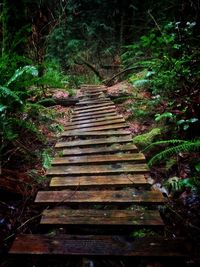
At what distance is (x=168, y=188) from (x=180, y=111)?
149 centimetres

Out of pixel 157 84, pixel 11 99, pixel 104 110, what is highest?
pixel 11 99

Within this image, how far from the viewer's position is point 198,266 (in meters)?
1.93

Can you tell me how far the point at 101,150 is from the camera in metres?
4.11

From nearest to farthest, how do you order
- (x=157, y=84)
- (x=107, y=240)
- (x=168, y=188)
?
(x=107, y=240) < (x=168, y=188) < (x=157, y=84)

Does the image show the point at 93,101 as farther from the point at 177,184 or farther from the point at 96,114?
the point at 177,184

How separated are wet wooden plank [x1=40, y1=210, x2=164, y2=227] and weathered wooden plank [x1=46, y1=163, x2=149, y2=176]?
82 cm

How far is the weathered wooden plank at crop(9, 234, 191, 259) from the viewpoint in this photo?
203 cm

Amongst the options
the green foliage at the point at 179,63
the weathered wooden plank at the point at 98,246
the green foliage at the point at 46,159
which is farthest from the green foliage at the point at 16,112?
the green foliage at the point at 179,63

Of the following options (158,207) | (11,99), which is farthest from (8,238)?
(11,99)

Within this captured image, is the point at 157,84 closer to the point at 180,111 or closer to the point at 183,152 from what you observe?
the point at 180,111

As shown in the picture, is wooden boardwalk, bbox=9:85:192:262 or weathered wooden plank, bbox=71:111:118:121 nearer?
wooden boardwalk, bbox=9:85:192:262

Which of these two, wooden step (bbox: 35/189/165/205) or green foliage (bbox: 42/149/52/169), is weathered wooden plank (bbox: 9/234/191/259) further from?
green foliage (bbox: 42/149/52/169)

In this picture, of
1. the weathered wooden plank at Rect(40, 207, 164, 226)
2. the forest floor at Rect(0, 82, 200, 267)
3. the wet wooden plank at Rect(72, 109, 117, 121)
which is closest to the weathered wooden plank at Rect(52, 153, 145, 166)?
the forest floor at Rect(0, 82, 200, 267)

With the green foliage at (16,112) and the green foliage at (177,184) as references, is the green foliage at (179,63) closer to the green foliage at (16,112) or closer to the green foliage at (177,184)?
the green foliage at (177,184)
